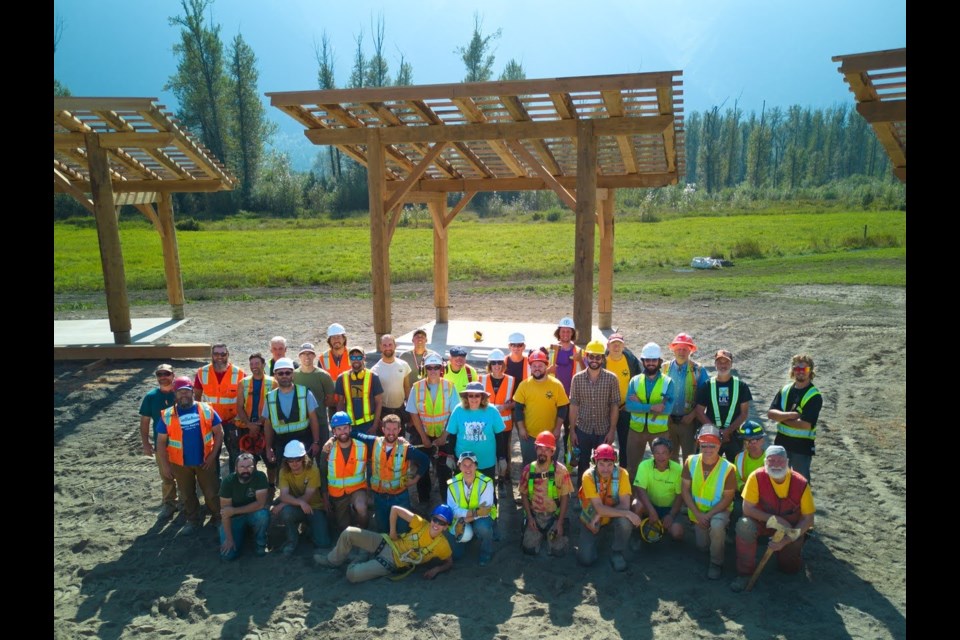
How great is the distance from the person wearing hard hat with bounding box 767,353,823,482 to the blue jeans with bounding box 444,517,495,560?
2.84 metres

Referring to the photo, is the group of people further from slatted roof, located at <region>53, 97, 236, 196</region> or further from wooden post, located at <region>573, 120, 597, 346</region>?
slatted roof, located at <region>53, 97, 236, 196</region>

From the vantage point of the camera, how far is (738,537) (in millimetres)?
5609

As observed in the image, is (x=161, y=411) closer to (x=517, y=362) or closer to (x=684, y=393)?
(x=517, y=362)

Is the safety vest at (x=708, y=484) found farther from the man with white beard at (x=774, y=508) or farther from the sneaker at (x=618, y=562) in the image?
the sneaker at (x=618, y=562)

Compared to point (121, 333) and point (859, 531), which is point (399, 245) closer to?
point (121, 333)

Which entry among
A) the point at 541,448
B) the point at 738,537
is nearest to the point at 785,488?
the point at 738,537

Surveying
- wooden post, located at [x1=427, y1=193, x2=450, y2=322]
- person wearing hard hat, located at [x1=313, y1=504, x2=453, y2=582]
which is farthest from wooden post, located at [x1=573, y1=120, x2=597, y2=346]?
wooden post, located at [x1=427, y1=193, x2=450, y2=322]

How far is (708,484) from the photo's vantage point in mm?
5895

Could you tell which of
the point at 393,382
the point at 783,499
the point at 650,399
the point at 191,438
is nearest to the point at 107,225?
the point at 191,438

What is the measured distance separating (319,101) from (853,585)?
27.8 ft

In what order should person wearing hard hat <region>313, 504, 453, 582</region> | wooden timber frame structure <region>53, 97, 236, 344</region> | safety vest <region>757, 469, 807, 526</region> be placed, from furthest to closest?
wooden timber frame structure <region>53, 97, 236, 344</region>, person wearing hard hat <region>313, 504, 453, 582</region>, safety vest <region>757, 469, 807, 526</region>

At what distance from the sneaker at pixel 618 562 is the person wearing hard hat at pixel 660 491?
0.46 metres

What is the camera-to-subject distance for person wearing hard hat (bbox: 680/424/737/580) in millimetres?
5742

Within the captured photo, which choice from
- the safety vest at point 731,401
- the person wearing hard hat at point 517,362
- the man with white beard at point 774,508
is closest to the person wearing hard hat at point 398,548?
the person wearing hard hat at point 517,362
